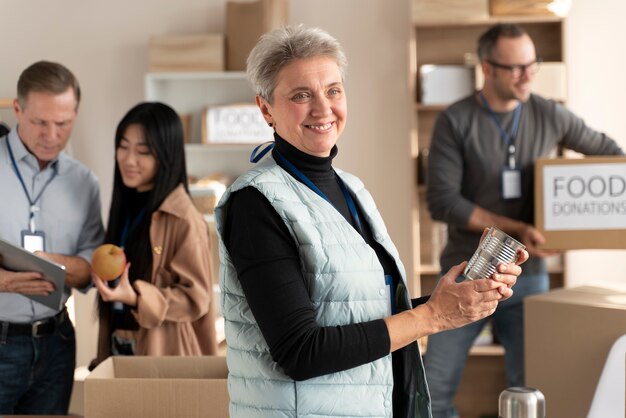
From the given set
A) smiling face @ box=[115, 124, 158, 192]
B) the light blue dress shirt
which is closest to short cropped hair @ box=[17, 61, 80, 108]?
the light blue dress shirt

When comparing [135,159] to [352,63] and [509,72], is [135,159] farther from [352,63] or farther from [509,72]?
[352,63]

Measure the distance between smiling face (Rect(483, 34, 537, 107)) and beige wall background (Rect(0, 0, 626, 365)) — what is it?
1330 millimetres

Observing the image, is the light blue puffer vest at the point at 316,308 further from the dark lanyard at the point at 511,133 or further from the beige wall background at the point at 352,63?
the beige wall background at the point at 352,63

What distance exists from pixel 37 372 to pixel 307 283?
1.32m

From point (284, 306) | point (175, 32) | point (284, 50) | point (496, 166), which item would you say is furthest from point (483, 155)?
point (175, 32)

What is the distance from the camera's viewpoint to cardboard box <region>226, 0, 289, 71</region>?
4488 millimetres

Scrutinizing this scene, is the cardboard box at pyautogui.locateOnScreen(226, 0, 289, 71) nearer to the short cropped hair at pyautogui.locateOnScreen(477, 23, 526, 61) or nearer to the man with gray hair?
the short cropped hair at pyautogui.locateOnScreen(477, 23, 526, 61)

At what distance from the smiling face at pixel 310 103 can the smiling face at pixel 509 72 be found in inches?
67.6

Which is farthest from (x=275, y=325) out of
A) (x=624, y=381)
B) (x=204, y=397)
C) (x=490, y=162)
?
(x=490, y=162)

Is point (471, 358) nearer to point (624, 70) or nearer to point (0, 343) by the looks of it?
point (624, 70)

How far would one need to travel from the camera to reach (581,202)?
288 centimetres

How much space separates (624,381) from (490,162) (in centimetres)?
117

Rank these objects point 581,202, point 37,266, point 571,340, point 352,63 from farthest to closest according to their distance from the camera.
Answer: point 352,63 < point 581,202 < point 571,340 < point 37,266

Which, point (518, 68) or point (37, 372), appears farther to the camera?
point (518, 68)
